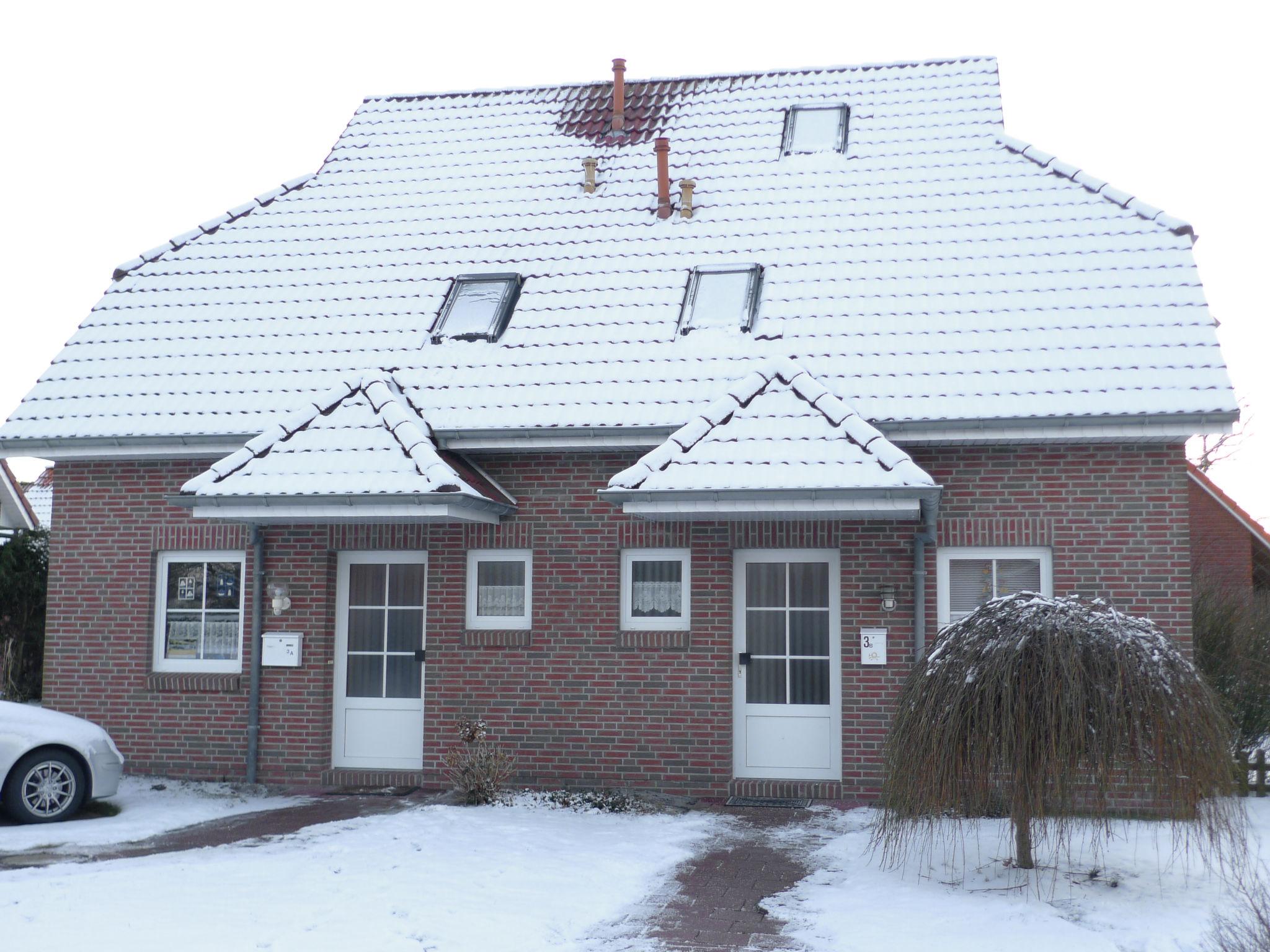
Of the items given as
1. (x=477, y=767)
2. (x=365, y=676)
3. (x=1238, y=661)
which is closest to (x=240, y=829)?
(x=477, y=767)

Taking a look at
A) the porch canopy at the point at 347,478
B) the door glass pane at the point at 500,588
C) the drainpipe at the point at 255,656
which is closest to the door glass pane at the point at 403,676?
the door glass pane at the point at 500,588

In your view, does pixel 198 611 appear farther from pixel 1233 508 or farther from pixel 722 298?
pixel 1233 508

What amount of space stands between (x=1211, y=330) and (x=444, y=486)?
21.2 feet

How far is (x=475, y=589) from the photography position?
11.5m

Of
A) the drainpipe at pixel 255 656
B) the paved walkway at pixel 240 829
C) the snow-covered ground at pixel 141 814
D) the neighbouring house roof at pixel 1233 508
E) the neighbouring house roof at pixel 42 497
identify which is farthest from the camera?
the neighbouring house roof at pixel 42 497

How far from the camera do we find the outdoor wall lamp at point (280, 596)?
11555 mm

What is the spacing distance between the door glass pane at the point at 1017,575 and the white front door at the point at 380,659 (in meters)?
5.07

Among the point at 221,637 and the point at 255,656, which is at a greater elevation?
the point at 221,637

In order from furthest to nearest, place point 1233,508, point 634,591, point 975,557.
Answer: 1. point 1233,508
2. point 634,591
3. point 975,557

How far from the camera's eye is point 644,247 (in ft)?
42.1

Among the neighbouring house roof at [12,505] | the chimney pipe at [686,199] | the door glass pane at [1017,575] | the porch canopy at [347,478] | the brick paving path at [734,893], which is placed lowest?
the brick paving path at [734,893]

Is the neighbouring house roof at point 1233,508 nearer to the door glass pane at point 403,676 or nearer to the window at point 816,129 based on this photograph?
the window at point 816,129

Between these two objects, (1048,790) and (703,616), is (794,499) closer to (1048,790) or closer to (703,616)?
(703,616)

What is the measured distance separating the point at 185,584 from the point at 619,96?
748cm
